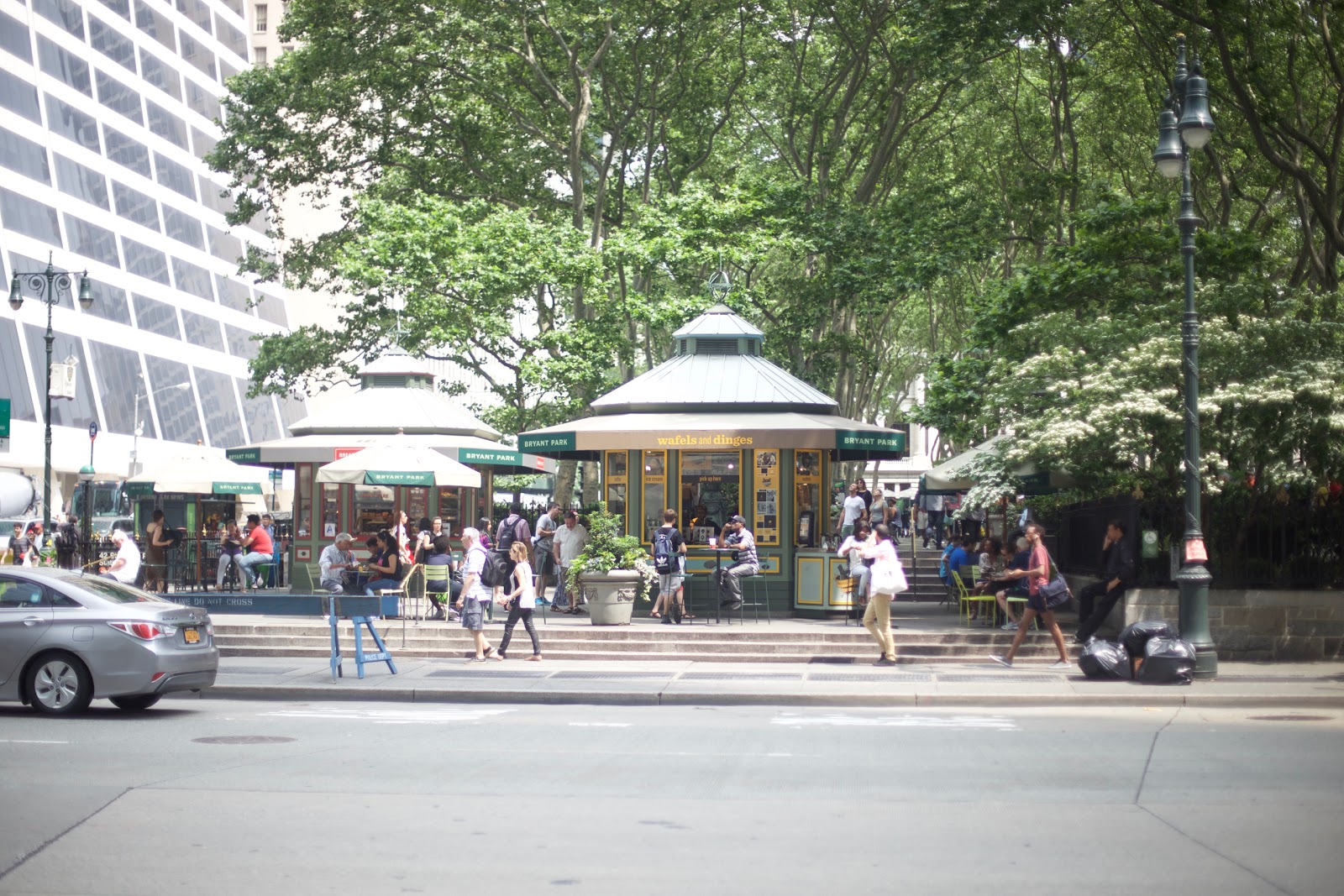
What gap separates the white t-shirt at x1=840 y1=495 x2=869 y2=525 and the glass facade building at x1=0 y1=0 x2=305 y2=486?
27.8 meters

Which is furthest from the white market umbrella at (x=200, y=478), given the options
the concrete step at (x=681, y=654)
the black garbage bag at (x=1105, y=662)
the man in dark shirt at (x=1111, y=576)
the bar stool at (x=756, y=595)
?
the black garbage bag at (x=1105, y=662)

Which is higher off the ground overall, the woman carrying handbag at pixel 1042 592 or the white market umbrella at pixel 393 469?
the white market umbrella at pixel 393 469

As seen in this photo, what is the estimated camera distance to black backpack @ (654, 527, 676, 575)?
22500mm

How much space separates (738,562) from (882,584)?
458cm

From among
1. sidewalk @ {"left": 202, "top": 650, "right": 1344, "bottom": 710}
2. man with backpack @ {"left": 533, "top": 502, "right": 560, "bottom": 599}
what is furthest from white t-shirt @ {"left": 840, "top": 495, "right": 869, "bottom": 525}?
sidewalk @ {"left": 202, "top": 650, "right": 1344, "bottom": 710}

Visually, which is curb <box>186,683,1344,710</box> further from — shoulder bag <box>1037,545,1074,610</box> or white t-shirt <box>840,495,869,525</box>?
white t-shirt <box>840,495,869,525</box>

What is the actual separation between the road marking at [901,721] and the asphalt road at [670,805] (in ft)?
0.23

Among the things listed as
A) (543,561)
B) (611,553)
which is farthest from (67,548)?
(611,553)

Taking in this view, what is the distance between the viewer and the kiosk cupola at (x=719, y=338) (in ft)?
88.2

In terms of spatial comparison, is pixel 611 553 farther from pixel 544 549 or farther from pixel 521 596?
pixel 544 549

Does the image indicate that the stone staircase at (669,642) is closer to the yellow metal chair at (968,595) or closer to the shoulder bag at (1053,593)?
the yellow metal chair at (968,595)

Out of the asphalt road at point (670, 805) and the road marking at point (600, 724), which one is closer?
the asphalt road at point (670, 805)

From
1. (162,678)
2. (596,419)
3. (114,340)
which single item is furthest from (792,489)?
(114,340)

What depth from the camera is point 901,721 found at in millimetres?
14562
